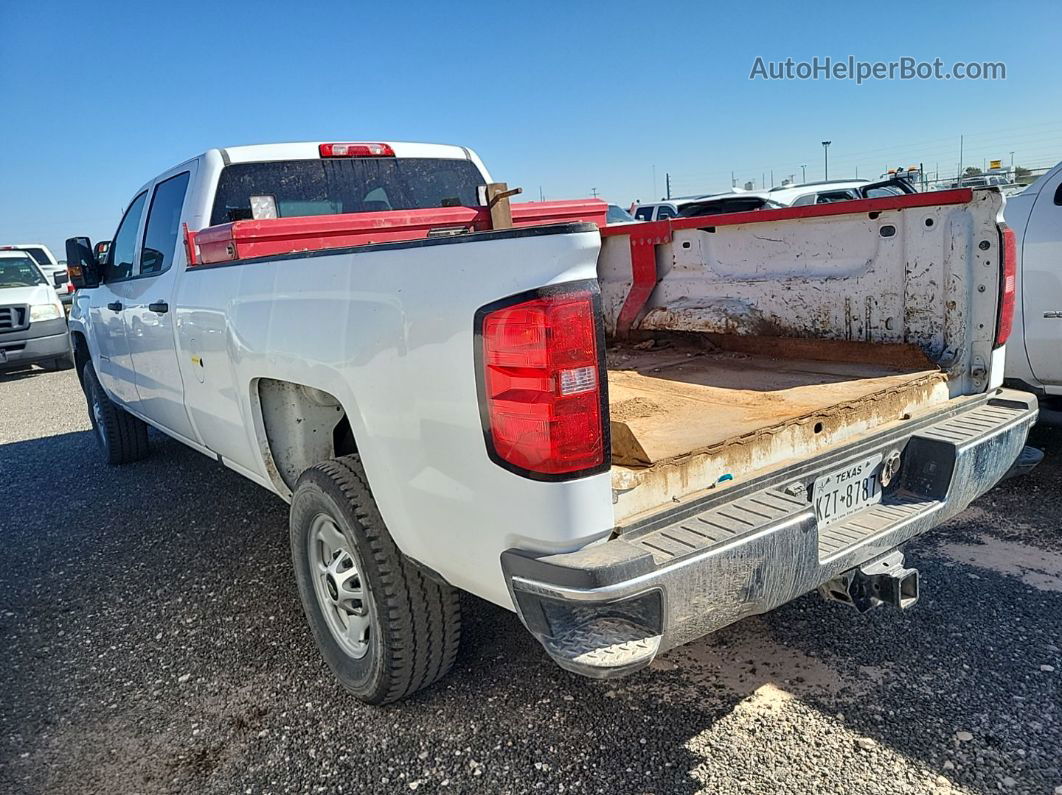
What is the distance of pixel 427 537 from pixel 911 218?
2253mm

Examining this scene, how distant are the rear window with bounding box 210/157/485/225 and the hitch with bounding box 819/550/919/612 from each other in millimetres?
3186

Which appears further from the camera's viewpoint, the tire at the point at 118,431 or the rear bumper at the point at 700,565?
the tire at the point at 118,431

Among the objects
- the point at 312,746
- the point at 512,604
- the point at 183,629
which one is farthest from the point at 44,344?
the point at 512,604

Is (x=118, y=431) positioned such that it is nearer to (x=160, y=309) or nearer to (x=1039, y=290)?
(x=160, y=309)

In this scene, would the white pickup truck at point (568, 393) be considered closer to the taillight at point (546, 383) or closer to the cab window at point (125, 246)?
the taillight at point (546, 383)

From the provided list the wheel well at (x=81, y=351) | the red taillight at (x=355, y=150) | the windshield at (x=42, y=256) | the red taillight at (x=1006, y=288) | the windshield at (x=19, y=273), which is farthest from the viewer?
the windshield at (x=42, y=256)

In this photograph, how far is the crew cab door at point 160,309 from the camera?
13.5 feet

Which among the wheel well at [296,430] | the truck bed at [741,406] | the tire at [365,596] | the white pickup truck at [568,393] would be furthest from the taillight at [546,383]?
the wheel well at [296,430]

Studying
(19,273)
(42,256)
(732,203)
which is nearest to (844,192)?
(732,203)

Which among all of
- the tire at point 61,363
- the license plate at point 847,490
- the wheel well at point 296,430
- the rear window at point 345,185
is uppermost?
the rear window at point 345,185

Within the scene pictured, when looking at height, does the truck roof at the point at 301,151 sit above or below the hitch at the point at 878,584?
above

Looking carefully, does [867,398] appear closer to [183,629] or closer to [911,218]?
[911,218]

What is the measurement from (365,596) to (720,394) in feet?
5.10

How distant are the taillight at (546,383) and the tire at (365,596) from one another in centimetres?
83
